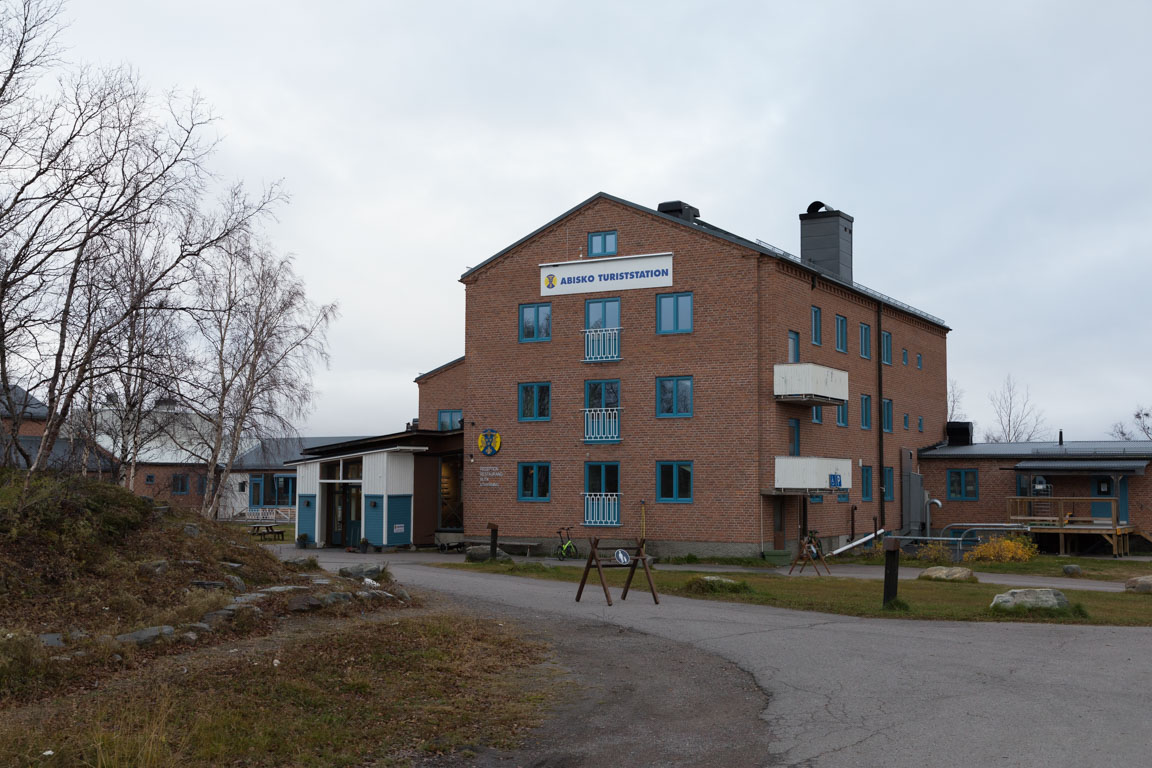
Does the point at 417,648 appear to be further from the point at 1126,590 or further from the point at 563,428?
the point at 563,428

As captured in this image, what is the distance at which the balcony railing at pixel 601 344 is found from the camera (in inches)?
1289

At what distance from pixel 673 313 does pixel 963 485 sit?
16.5m

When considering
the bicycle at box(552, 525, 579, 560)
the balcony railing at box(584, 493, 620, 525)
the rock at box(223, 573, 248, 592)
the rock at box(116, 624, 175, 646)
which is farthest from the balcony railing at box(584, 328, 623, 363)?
the rock at box(116, 624, 175, 646)

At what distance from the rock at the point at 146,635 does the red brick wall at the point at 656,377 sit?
21.0 meters

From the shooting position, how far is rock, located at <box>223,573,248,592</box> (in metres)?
14.9

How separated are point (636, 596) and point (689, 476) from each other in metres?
11.3

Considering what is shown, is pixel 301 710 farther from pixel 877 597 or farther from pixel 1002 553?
pixel 1002 553

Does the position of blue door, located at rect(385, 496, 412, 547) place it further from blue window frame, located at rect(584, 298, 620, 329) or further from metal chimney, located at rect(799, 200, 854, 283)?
metal chimney, located at rect(799, 200, 854, 283)

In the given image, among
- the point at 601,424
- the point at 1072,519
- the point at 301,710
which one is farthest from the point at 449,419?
the point at 301,710

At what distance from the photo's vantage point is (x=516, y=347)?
34.4m

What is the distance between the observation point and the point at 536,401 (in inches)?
1332

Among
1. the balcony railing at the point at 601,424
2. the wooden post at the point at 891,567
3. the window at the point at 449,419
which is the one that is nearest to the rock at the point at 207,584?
the wooden post at the point at 891,567

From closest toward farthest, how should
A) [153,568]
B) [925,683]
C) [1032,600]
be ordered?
[925,683]
[153,568]
[1032,600]

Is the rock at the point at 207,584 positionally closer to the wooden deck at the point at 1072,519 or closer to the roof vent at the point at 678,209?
the roof vent at the point at 678,209
